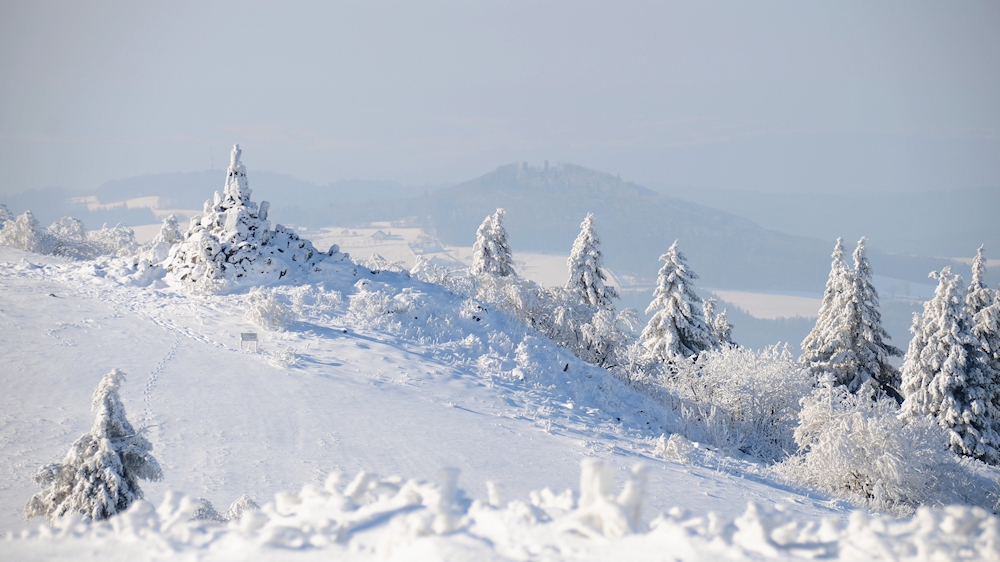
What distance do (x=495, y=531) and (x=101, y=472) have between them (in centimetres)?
500

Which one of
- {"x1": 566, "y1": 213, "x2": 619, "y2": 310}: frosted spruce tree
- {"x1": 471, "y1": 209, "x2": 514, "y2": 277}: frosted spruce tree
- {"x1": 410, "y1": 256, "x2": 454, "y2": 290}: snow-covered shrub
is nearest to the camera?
{"x1": 410, "y1": 256, "x2": 454, "y2": 290}: snow-covered shrub

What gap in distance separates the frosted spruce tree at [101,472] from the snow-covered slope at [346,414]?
1.09 m

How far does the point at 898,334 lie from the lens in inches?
6014

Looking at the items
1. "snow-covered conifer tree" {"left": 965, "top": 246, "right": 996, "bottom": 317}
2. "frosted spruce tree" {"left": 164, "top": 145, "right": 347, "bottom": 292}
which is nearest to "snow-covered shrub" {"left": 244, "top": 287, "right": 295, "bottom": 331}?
"frosted spruce tree" {"left": 164, "top": 145, "right": 347, "bottom": 292}

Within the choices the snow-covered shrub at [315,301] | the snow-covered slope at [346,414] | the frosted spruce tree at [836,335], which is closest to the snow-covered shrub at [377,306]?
the snow-covered slope at [346,414]

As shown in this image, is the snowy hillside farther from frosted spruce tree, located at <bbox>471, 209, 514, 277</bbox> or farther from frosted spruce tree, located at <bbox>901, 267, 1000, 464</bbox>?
frosted spruce tree, located at <bbox>471, 209, 514, 277</bbox>

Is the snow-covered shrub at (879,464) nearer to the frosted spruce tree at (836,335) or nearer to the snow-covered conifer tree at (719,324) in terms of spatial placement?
the frosted spruce tree at (836,335)

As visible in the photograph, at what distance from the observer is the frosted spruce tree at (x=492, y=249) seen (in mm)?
35250

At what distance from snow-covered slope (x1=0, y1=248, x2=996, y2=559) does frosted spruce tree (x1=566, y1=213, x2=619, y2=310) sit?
15.0 meters

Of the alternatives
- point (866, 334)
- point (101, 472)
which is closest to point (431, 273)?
point (866, 334)

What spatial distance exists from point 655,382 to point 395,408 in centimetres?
910

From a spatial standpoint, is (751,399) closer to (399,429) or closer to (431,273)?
(399,429)

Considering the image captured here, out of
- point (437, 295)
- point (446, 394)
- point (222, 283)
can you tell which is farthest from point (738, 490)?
point (222, 283)

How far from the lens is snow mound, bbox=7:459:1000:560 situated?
3756 millimetres
